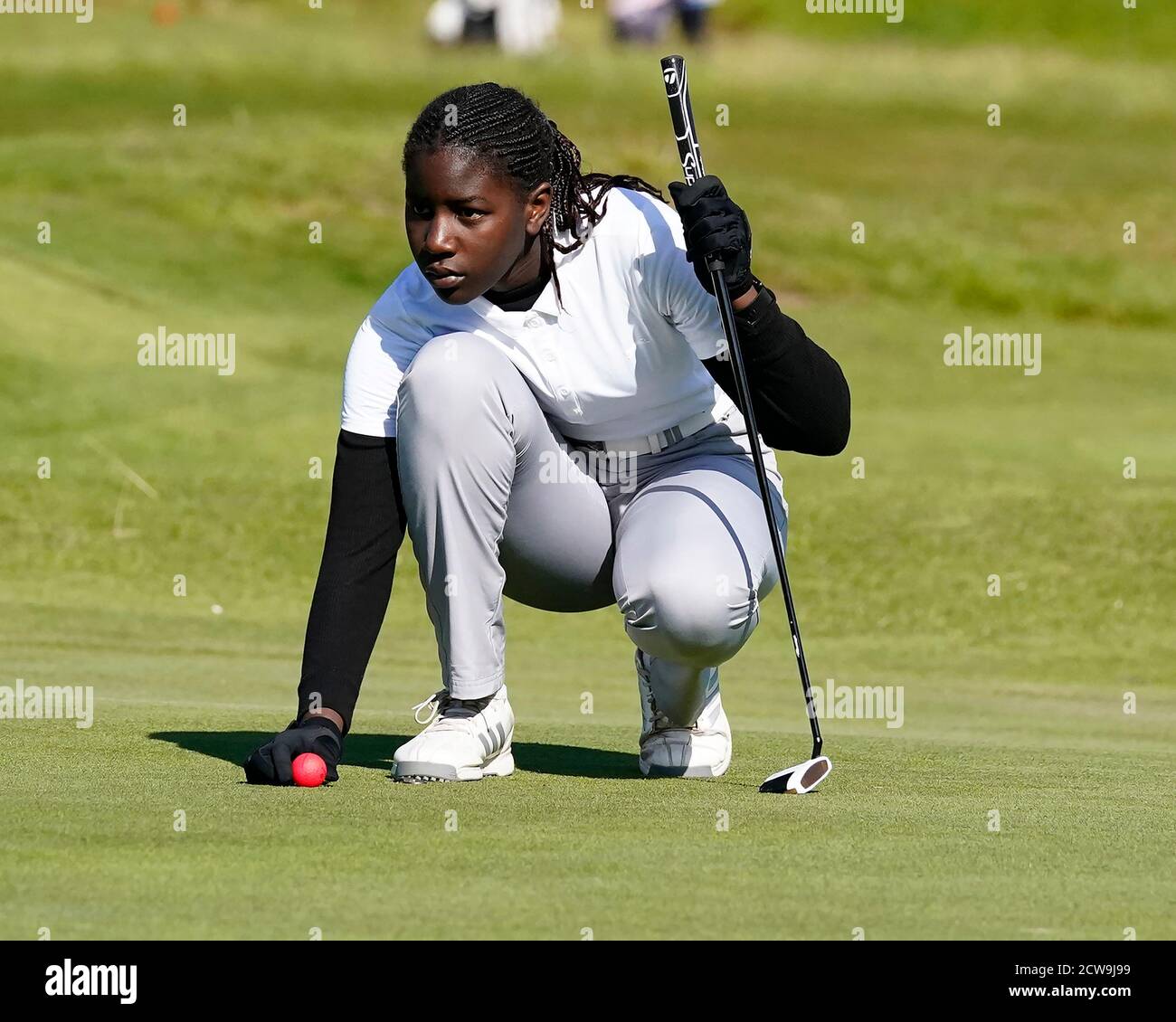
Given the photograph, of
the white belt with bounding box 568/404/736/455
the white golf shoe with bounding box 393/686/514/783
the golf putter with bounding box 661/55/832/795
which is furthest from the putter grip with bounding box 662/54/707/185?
the white golf shoe with bounding box 393/686/514/783

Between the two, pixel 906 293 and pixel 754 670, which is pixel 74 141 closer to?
pixel 906 293

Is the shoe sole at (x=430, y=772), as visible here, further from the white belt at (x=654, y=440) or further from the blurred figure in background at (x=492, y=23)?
the blurred figure in background at (x=492, y=23)

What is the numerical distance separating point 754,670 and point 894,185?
645 inches

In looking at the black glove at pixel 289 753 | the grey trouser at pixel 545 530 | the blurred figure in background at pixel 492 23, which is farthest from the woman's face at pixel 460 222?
the blurred figure in background at pixel 492 23

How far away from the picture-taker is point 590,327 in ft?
15.6

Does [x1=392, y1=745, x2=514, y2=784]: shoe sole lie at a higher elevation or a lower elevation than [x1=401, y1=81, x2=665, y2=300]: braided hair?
lower

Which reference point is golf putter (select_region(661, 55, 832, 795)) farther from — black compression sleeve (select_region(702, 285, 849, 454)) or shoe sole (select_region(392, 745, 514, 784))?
shoe sole (select_region(392, 745, 514, 784))

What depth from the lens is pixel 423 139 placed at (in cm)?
Result: 450

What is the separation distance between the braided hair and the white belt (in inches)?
16.1

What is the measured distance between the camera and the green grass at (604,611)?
11.4ft

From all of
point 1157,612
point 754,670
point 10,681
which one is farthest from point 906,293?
point 10,681

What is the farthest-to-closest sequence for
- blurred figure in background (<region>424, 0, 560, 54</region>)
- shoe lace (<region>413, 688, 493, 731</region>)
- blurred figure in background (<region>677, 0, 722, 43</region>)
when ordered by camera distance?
blurred figure in background (<region>677, 0, 722, 43</region>), blurred figure in background (<region>424, 0, 560, 54</region>), shoe lace (<region>413, 688, 493, 731</region>)

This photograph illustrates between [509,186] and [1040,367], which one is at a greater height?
[1040,367]

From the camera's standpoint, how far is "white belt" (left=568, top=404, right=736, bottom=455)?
499 centimetres
